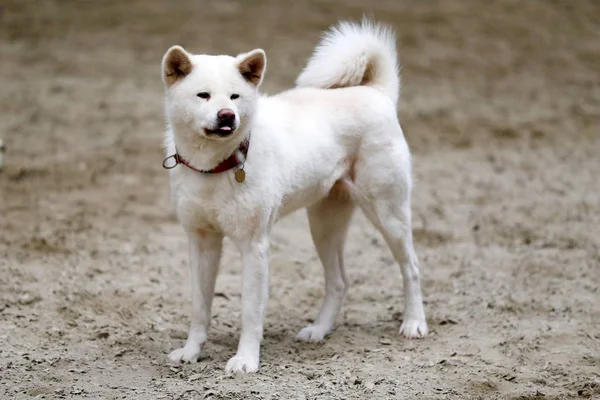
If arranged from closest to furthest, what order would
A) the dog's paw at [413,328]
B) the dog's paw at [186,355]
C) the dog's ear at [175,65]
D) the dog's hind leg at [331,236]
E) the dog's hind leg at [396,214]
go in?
the dog's ear at [175,65], the dog's paw at [186,355], the dog's hind leg at [396,214], the dog's paw at [413,328], the dog's hind leg at [331,236]

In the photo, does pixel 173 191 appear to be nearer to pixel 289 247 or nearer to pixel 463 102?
pixel 289 247

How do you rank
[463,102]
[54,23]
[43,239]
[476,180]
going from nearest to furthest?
1. [43,239]
2. [476,180]
3. [463,102]
4. [54,23]

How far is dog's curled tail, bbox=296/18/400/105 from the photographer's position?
4758mm

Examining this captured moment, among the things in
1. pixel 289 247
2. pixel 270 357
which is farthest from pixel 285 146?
pixel 289 247

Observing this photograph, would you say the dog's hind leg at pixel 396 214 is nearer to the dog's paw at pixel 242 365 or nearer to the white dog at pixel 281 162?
the white dog at pixel 281 162

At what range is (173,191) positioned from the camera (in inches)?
164

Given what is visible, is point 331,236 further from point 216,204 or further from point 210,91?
point 210,91

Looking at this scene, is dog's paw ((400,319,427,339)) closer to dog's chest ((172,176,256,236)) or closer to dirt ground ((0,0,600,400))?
dirt ground ((0,0,600,400))

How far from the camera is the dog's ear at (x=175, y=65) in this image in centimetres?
386

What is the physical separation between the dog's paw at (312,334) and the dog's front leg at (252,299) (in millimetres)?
531

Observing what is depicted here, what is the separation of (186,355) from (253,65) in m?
1.41

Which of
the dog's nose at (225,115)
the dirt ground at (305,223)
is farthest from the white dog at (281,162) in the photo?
the dirt ground at (305,223)

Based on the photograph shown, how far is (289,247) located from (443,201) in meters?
1.58

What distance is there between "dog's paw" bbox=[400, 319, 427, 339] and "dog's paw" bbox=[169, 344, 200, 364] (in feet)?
3.69
